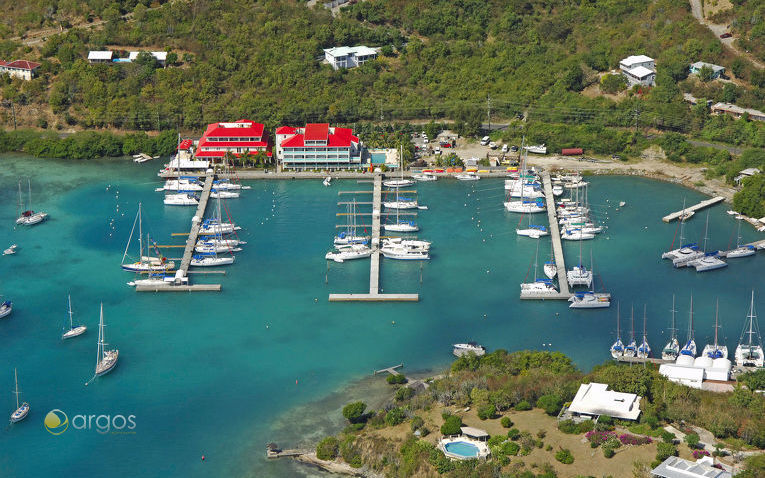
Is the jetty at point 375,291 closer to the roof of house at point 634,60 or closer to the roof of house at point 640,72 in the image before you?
the roof of house at point 640,72

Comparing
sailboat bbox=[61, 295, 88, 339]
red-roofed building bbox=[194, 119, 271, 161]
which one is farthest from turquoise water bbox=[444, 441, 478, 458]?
red-roofed building bbox=[194, 119, 271, 161]

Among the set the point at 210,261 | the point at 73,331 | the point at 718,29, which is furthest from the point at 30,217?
the point at 718,29

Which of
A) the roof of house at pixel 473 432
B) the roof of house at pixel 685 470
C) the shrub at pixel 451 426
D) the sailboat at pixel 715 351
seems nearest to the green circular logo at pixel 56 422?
the shrub at pixel 451 426

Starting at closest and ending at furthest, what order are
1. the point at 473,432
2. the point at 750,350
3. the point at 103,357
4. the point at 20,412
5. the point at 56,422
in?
1. the point at 473,432
2. the point at 56,422
3. the point at 20,412
4. the point at 750,350
5. the point at 103,357

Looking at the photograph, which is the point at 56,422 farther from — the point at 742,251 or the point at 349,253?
the point at 742,251

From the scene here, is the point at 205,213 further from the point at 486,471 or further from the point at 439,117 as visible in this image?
the point at 486,471

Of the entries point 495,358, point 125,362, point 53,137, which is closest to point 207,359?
point 125,362
